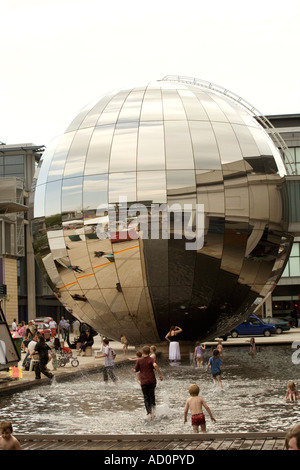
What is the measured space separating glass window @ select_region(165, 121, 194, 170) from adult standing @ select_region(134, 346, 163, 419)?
821 cm

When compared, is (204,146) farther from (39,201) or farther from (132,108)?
(39,201)

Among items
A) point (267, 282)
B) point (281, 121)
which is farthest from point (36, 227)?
point (281, 121)

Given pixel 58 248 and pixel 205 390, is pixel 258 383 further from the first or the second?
pixel 58 248

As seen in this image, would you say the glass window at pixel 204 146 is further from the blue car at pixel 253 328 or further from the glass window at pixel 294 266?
the glass window at pixel 294 266

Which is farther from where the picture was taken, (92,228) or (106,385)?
(92,228)

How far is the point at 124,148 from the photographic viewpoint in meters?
21.8

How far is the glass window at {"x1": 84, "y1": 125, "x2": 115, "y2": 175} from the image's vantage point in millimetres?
21766

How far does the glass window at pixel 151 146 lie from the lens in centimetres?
2139

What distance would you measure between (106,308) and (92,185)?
364 cm

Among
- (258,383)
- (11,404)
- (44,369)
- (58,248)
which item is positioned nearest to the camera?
(11,404)

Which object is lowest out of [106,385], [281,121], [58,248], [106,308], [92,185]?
[106,385]

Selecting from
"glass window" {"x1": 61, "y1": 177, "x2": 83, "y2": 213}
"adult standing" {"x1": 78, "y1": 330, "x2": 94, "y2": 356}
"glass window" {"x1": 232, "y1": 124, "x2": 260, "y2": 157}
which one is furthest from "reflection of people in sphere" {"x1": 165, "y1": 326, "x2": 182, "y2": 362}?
"adult standing" {"x1": 78, "y1": 330, "x2": 94, "y2": 356}

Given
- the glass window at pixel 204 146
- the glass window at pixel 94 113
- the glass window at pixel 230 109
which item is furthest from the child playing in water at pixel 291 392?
the glass window at pixel 94 113

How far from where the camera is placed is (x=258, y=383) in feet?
60.6
